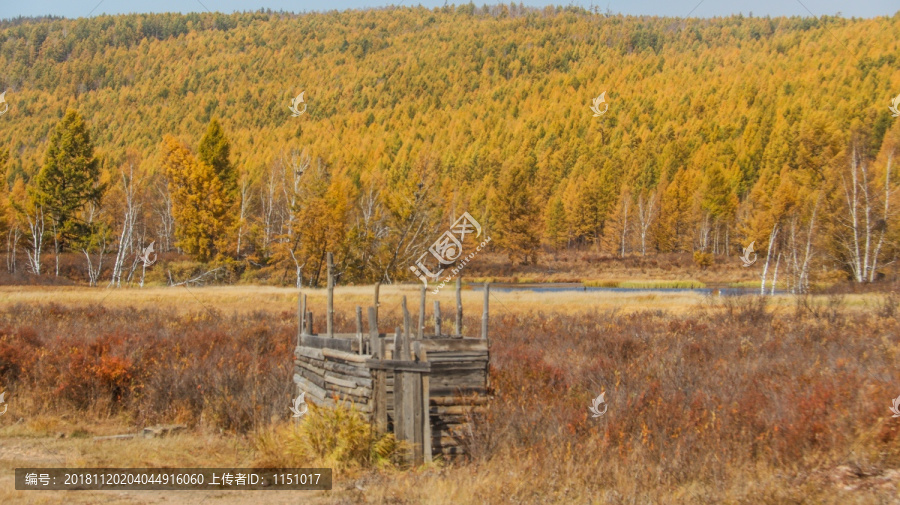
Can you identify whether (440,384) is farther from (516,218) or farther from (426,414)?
(516,218)

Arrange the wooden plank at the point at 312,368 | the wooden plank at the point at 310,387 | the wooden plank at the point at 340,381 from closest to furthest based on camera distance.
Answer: the wooden plank at the point at 340,381, the wooden plank at the point at 310,387, the wooden plank at the point at 312,368

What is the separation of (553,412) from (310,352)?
3.85 metres

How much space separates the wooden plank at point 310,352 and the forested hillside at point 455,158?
28.2 metres

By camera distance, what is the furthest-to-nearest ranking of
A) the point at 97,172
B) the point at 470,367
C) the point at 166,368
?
1. the point at 97,172
2. the point at 166,368
3. the point at 470,367

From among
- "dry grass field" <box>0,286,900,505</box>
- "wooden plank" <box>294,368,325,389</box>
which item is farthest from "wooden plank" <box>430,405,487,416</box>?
"wooden plank" <box>294,368,325,389</box>

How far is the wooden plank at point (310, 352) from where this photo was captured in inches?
400

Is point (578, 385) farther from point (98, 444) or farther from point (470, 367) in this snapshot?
point (98, 444)

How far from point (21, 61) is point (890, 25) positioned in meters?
234

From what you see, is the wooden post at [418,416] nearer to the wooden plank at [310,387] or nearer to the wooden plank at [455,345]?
the wooden plank at [455,345]

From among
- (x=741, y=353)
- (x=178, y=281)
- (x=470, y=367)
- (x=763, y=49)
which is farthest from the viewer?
(x=763, y=49)

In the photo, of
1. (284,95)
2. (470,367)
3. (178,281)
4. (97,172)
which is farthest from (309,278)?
(284,95)

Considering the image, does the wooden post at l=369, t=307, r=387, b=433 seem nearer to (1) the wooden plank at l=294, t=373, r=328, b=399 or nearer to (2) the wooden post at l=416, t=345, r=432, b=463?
(2) the wooden post at l=416, t=345, r=432, b=463

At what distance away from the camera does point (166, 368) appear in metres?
14.4

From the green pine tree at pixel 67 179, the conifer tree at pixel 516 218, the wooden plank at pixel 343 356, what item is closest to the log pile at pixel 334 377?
the wooden plank at pixel 343 356
